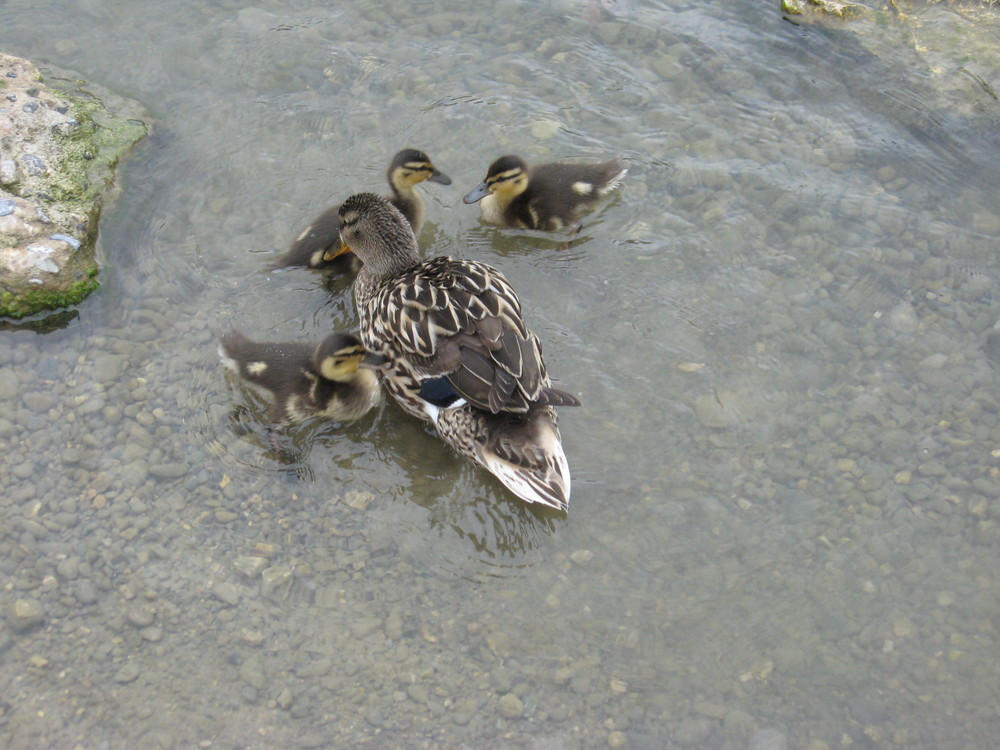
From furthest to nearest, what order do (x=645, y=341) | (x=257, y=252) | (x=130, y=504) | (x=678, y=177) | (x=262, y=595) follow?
(x=678, y=177) → (x=257, y=252) → (x=645, y=341) → (x=130, y=504) → (x=262, y=595)

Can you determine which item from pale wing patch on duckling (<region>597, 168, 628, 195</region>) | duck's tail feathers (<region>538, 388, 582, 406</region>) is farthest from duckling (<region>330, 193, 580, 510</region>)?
pale wing patch on duckling (<region>597, 168, 628, 195</region>)

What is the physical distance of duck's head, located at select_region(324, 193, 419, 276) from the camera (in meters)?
4.01

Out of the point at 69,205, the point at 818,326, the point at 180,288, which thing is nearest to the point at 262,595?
the point at 180,288

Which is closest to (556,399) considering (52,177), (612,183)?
(612,183)

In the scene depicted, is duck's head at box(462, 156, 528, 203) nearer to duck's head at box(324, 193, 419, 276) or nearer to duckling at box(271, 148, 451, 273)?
duckling at box(271, 148, 451, 273)

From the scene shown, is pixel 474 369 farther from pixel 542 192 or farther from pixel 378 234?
pixel 542 192

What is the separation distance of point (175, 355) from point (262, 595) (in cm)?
123

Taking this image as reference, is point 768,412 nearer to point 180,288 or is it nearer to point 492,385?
point 492,385

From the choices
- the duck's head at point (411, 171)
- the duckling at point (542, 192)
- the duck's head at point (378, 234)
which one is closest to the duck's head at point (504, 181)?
the duckling at point (542, 192)

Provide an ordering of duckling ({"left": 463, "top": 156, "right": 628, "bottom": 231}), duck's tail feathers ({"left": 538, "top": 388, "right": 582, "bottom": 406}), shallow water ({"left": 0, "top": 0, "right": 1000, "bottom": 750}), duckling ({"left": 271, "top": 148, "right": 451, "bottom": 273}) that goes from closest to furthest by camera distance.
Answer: shallow water ({"left": 0, "top": 0, "right": 1000, "bottom": 750}) < duck's tail feathers ({"left": 538, "top": 388, "right": 582, "bottom": 406}) < duckling ({"left": 271, "top": 148, "right": 451, "bottom": 273}) < duckling ({"left": 463, "top": 156, "right": 628, "bottom": 231})

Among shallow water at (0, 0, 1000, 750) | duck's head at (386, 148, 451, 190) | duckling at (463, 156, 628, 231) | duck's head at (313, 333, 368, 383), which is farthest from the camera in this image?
duckling at (463, 156, 628, 231)

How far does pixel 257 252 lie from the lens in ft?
14.0

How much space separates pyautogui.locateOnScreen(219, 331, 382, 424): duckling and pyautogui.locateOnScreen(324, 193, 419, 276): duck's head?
59 centimetres

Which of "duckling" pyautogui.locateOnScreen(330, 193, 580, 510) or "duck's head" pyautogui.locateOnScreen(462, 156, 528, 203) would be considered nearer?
"duckling" pyautogui.locateOnScreen(330, 193, 580, 510)
